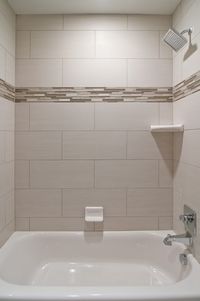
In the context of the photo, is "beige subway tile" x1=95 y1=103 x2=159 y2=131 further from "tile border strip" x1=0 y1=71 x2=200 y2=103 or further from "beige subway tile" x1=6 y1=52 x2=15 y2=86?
"beige subway tile" x1=6 y1=52 x2=15 y2=86

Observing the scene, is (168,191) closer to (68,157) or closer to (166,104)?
(166,104)

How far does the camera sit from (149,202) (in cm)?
222

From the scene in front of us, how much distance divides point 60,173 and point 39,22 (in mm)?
1262

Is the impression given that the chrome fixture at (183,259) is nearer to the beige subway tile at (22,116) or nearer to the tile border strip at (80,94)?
the tile border strip at (80,94)

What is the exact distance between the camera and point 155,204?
222cm

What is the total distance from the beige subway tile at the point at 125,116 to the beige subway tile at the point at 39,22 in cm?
74

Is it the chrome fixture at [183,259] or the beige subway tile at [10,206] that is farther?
the beige subway tile at [10,206]

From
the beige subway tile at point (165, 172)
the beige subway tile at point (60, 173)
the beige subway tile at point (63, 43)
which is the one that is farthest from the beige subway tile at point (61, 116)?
the beige subway tile at point (165, 172)

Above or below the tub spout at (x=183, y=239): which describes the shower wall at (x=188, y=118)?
above

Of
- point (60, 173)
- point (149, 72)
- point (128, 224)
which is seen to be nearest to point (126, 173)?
point (128, 224)

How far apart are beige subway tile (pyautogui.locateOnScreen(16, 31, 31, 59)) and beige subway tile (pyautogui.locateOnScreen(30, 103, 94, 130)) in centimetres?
42

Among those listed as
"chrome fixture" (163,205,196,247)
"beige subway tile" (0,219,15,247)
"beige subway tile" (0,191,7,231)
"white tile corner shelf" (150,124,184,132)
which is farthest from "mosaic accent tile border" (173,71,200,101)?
"beige subway tile" (0,219,15,247)

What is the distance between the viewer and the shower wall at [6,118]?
1887 millimetres

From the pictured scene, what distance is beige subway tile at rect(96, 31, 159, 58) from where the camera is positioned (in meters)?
2.17
